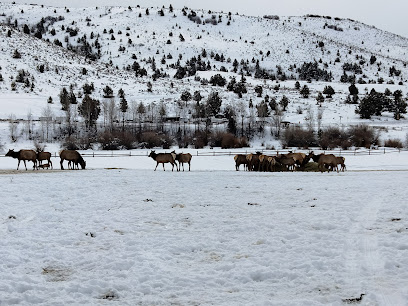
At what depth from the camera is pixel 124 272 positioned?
6.30 metres

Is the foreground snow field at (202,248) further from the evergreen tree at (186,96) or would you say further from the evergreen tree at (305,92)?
the evergreen tree at (305,92)

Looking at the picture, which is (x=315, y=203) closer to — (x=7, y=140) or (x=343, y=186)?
(x=343, y=186)

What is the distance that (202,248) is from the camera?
757 centimetres

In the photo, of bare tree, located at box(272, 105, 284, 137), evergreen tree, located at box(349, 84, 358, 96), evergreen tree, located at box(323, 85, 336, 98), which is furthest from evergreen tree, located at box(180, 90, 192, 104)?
evergreen tree, located at box(349, 84, 358, 96)

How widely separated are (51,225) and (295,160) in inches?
930

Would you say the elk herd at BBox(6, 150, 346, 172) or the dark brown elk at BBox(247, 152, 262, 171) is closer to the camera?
the elk herd at BBox(6, 150, 346, 172)

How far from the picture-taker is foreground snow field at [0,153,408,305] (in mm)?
5508

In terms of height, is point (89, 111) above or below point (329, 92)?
below

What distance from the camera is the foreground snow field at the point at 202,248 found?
551 centimetres

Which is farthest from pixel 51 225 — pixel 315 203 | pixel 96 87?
pixel 96 87

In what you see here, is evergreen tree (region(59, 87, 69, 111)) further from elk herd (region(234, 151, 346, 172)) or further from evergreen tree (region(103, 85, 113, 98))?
elk herd (region(234, 151, 346, 172))

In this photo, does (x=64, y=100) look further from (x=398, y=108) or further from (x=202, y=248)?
(x=202, y=248)

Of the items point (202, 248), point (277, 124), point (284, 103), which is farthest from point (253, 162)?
point (284, 103)

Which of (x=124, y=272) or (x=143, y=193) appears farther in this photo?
(x=143, y=193)
